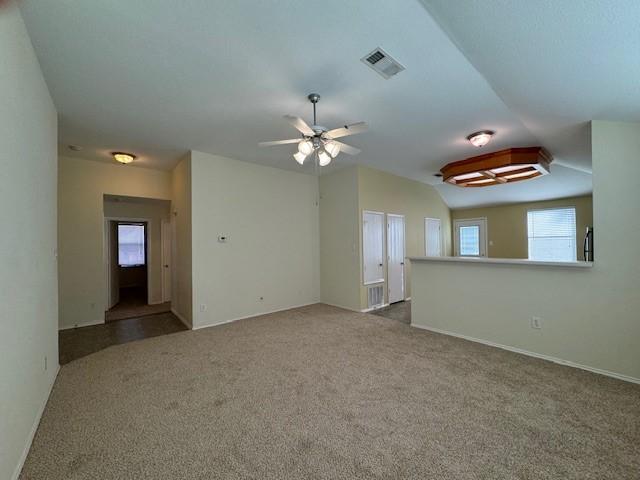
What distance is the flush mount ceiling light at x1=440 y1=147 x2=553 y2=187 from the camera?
4.20m

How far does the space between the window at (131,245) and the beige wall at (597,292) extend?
8934 millimetres

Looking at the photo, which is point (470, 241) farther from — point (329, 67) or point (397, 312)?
point (329, 67)

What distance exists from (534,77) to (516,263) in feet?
6.68

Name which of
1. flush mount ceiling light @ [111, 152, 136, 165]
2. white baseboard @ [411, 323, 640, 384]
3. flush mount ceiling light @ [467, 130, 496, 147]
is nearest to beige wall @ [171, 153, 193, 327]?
flush mount ceiling light @ [111, 152, 136, 165]

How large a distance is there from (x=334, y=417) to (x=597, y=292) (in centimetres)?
295

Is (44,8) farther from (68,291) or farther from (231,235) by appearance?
(68,291)

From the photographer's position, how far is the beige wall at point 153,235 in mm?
6094

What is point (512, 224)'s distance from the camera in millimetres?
7621

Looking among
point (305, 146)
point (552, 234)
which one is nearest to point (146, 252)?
point (305, 146)

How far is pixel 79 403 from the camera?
91.4 inches

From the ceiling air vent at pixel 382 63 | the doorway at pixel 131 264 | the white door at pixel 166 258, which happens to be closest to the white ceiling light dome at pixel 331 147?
the ceiling air vent at pixel 382 63

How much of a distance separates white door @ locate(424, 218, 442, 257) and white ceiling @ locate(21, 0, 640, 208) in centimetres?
340

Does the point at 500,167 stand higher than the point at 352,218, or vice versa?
the point at 500,167

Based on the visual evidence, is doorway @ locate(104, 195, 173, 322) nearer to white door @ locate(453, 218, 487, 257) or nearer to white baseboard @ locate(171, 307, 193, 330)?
white baseboard @ locate(171, 307, 193, 330)
